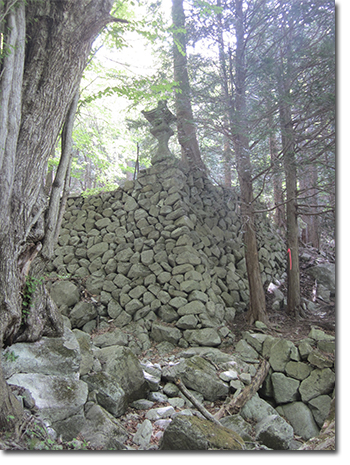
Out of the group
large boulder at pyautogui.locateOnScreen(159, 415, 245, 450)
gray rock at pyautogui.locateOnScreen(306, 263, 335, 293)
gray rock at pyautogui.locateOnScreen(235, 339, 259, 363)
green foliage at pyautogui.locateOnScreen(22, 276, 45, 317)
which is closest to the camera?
large boulder at pyautogui.locateOnScreen(159, 415, 245, 450)

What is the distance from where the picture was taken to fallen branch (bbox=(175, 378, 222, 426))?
→ 2.72 m

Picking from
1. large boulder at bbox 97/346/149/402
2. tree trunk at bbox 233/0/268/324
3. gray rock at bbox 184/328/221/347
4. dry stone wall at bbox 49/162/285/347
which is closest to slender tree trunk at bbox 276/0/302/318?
tree trunk at bbox 233/0/268/324

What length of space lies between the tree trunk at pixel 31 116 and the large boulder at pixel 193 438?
1200mm

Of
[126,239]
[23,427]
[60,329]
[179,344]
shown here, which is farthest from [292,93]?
[23,427]

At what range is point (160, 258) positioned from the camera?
16.4 ft

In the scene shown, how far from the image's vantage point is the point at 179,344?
429cm

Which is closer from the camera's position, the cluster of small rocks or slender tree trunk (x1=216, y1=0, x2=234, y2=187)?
the cluster of small rocks

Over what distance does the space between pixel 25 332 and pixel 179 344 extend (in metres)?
2.49

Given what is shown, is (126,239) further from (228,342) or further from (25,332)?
(25,332)

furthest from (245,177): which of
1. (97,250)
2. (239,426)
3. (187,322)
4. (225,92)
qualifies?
(239,426)

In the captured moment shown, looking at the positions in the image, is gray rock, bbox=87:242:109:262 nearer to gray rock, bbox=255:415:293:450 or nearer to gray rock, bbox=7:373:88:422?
gray rock, bbox=7:373:88:422

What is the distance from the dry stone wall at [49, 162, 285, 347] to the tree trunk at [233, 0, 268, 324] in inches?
15.0

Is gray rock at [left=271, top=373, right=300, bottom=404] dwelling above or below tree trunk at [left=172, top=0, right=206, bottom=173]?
below

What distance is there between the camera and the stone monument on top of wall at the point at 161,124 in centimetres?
549
